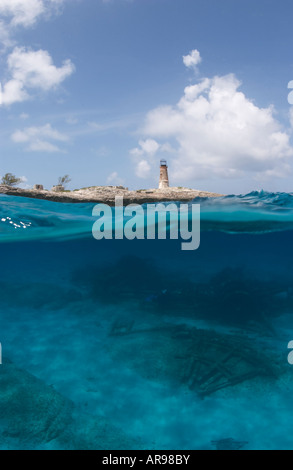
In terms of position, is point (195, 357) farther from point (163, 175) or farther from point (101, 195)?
point (163, 175)

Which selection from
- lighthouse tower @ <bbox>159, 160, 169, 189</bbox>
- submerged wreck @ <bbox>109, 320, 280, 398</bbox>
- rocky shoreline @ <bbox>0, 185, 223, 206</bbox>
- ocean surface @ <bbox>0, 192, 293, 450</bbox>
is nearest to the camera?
ocean surface @ <bbox>0, 192, 293, 450</bbox>

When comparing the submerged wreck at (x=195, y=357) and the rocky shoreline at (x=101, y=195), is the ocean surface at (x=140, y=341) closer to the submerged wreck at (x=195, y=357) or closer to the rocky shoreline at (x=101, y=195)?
the submerged wreck at (x=195, y=357)

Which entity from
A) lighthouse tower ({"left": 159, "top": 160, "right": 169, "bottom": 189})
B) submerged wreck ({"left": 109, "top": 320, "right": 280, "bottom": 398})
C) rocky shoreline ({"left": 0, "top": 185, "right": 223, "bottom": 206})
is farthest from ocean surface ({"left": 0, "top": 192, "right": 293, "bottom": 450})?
lighthouse tower ({"left": 159, "top": 160, "right": 169, "bottom": 189})

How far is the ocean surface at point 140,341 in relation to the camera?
5383mm

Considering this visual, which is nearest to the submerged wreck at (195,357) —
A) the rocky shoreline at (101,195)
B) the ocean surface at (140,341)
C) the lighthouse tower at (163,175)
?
the ocean surface at (140,341)

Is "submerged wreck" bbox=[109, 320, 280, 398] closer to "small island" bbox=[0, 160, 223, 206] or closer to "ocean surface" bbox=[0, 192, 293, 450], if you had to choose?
"ocean surface" bbox=[0, 192, 293, 450]

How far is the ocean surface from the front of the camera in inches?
212

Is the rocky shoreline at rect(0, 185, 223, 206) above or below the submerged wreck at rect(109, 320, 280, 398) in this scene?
above

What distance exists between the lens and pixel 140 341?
Answer: 8.02 meters

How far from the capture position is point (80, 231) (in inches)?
477

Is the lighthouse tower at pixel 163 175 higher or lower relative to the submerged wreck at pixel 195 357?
higher

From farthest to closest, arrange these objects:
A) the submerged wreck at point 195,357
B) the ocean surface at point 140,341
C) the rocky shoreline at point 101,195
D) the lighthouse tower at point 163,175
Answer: the lighthouse tower at point 163,175 < the rocky shoreline at point 101,195 < the submerged wreck at point 195,357 < the ocean surface at point 140,341

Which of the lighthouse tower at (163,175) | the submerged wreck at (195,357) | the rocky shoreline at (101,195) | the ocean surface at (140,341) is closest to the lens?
the ocean surface at (140,341)
